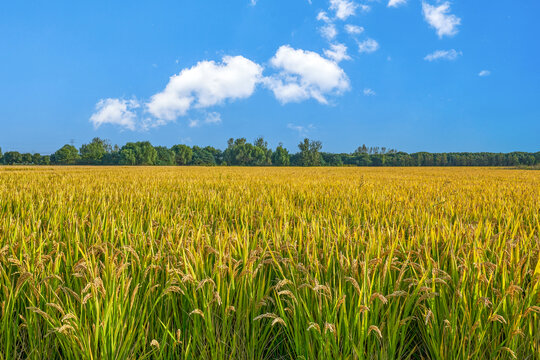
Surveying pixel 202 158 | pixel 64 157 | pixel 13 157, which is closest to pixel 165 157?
pixel 202 158

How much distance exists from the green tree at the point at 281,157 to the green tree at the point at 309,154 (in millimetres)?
7503

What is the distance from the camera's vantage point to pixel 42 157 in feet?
419

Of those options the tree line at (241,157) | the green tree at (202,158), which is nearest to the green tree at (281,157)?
the tree line at (241,157)

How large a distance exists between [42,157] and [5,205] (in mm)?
158520

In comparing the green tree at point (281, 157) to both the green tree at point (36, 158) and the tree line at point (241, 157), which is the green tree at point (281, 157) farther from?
the green tree at point (36, 158)

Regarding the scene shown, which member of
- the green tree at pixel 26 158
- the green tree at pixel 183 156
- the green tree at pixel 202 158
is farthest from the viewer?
the green tree at pixel 202 158

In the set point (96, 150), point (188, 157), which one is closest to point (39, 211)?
point (188, 157)

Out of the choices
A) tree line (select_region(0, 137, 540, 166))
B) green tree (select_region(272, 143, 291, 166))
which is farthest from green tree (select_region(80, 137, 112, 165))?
green tree (select_region(272, 143, 291, 166))

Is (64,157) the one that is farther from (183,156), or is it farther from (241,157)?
(241,157)

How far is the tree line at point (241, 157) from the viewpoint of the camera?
109625mm

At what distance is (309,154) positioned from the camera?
4828 inches

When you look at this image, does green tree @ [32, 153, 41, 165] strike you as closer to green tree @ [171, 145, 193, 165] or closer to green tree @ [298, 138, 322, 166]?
green tree @ [171, 145, 193, 165]

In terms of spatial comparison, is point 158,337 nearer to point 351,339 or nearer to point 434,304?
point 351,339

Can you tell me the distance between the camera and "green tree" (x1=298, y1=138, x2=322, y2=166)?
11956cm
